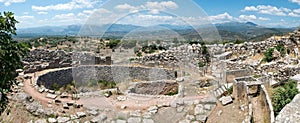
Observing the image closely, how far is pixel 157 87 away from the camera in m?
15.5

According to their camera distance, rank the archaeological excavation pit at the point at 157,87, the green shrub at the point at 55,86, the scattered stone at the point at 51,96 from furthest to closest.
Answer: the green shrub at the point at 55,86 → the archaeological excavation pit at the point at 157,87 → the scattered stone at the point at 51,96

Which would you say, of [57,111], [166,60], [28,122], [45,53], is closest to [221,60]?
[166,60]

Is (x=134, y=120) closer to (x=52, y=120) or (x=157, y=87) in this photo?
(x=52, y=120)

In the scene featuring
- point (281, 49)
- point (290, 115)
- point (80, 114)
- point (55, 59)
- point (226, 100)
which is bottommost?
point (80, 114)

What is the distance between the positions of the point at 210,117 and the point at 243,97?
4.91 feet

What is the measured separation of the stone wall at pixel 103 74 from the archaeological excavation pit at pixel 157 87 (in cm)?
188

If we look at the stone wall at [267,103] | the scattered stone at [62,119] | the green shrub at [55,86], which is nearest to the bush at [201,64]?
the stone wall at [267,103]

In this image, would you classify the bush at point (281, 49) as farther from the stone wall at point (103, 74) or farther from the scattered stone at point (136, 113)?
the scattered stone at point (136, 113)

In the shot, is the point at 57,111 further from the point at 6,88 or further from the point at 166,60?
the point at 166,60

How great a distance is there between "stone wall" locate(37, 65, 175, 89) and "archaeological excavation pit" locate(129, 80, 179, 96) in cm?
188

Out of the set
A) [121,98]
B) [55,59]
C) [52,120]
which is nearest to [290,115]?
[52,120]

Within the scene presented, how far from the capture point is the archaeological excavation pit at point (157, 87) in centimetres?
1533

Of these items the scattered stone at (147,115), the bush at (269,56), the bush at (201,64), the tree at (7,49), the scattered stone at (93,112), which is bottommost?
the scattered stone at (147,115)

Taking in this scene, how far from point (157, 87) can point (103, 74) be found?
16.2 feet
